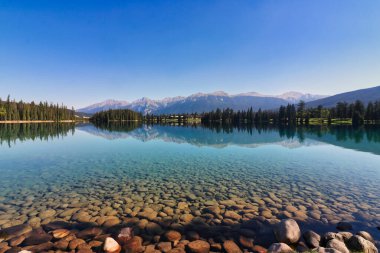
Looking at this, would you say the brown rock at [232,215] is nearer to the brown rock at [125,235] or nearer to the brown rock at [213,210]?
the brown rock at [213,210]

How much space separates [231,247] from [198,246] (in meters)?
1.59

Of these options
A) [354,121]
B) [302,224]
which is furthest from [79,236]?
[354,121]

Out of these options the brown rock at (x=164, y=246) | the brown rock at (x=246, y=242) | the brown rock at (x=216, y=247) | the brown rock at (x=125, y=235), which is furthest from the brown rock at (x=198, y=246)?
the brown rock at (x=125, y=235)

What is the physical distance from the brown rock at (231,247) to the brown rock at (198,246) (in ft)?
2.80

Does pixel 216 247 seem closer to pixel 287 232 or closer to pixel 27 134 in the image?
pixel 287 232

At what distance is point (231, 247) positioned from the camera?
9.77 m

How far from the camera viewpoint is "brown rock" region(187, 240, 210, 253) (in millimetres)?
9492

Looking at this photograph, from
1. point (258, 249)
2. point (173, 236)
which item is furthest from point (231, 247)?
point (173, 236)

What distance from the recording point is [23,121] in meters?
175

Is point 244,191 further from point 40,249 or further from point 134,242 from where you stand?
point 40,249

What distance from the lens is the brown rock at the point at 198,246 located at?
949cm

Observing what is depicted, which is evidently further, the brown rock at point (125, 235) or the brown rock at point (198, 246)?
the brown rock at point (125, 235)

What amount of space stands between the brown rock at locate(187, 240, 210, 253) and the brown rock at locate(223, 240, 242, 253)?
2.80 feet

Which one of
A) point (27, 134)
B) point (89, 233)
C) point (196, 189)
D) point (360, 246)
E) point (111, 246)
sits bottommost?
point (196, 189)
